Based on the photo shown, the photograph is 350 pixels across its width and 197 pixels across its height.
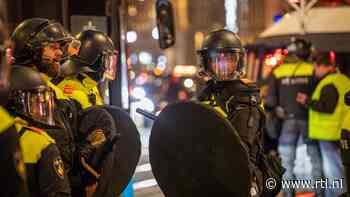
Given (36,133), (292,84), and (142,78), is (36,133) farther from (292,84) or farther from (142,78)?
(142,78)

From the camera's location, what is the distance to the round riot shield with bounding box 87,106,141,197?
5.91 metres

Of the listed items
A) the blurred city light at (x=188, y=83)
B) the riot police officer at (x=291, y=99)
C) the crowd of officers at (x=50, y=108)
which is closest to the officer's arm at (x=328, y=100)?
the riot police officer at (x=291, y=99)

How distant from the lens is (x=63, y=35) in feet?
18.8

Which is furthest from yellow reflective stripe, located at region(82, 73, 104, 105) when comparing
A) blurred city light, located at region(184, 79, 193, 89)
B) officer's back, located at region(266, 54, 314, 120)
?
blurred city light, located at region(184, 79, 193, 89)

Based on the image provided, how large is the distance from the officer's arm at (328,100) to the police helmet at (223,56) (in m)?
3.76

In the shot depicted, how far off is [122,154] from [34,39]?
1.24 metres

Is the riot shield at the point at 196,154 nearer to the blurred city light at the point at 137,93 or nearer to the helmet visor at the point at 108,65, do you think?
the helmet visor at the point at 108,65

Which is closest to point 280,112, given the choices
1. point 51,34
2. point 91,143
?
point 91,143

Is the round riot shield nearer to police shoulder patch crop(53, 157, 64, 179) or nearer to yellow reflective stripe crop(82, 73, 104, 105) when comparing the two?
yellow reflective stripe crop(82, 73, 104, 105)

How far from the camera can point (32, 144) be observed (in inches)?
Result: 172

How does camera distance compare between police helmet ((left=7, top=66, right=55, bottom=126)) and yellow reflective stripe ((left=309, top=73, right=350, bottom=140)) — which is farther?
yellow reflective stripe ((left=309, top=73, right=350, bottom=140))

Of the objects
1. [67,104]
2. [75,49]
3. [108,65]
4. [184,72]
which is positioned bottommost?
[184,72]

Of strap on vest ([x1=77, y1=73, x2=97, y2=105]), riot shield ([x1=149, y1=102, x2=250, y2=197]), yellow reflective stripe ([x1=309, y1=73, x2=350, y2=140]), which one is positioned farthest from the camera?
yellow reflective stripe ([x1=309, y1=73, x2=350, y2=140])

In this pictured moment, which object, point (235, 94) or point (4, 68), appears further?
point (235, 94)
